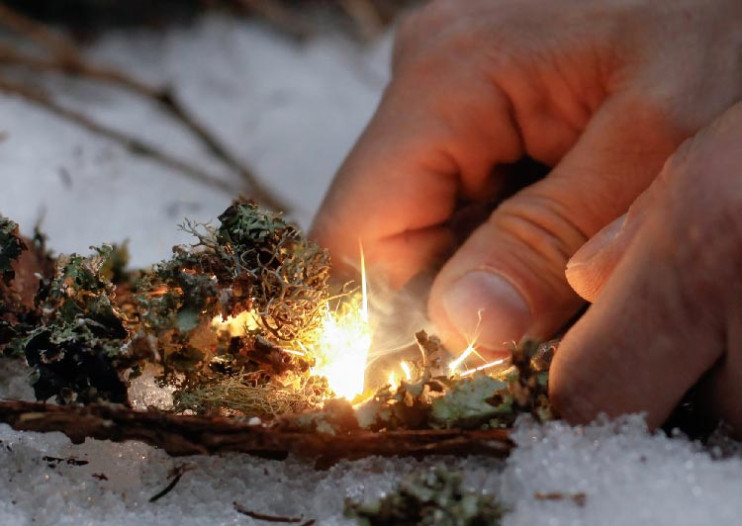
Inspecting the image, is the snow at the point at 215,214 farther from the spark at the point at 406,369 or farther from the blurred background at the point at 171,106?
the spark at the point at 406,369

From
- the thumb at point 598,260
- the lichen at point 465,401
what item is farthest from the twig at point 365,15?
the lichen at point 465,401

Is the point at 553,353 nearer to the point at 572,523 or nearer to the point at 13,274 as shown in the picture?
the point at 572,523

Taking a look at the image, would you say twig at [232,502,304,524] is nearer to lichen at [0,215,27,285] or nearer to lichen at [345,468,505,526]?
lichen at [345,468,505,526]

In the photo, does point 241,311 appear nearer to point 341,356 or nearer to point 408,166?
point 341,356

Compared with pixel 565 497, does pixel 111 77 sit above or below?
above

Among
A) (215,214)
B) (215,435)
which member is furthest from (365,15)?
(215,435)
